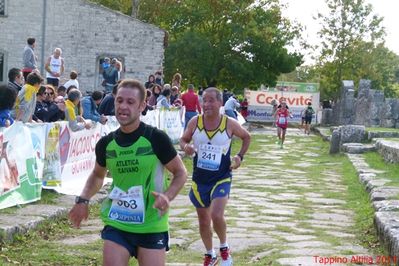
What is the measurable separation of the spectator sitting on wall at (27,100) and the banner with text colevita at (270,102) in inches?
1435

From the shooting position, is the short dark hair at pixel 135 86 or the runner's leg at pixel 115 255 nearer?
the runner's leg at pixel 115 255

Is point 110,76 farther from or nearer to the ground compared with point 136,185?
farther from the ground

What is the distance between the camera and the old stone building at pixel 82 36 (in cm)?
3247

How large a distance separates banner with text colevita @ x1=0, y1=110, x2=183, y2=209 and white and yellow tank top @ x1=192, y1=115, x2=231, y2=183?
2.52 m

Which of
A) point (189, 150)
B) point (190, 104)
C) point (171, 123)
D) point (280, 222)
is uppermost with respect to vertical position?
point (189, 150)

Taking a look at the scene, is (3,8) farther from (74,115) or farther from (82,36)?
(74,115)

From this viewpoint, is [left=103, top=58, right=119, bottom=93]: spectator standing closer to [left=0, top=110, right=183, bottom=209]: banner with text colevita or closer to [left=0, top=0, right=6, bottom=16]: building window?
[left=0, top=110, right=183, bottom=209]: banner with text colevita

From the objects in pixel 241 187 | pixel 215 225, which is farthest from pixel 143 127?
pixel 241 187

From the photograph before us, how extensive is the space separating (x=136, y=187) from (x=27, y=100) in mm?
6649

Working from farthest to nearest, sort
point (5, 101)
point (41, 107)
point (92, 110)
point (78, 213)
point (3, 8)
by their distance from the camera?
1. point (3, 8)
2. point (92, 110)
3. point (41, 107)
4. point (5, 101)
5. point (78, 213)

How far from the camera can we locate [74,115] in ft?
41.4

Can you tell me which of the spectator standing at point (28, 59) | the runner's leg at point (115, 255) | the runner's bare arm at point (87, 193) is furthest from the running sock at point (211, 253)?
the spectator standing at point (28, 59)

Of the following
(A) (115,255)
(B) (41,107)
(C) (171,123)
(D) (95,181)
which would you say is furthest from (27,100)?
(C) (171,123)

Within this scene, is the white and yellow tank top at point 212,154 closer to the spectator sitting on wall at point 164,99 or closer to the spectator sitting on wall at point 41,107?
the spectator sitting on wall at point 41,107
